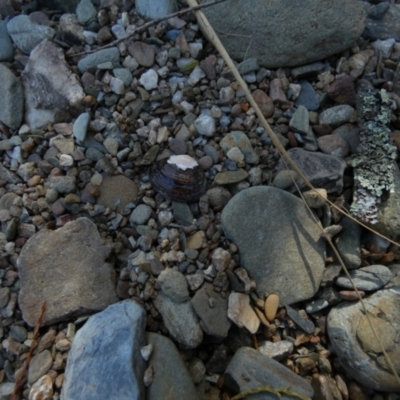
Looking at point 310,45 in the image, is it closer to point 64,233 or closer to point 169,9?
point 169,9

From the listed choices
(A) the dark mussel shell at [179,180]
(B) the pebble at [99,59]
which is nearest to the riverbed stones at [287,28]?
(B) the pebble at [99,59]

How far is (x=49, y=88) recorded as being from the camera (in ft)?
6.30

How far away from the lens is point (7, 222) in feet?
5.70

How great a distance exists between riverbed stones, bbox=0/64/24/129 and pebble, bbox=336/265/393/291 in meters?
1.49

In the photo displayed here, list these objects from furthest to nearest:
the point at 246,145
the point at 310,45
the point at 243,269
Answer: the point at 310,45, the point at 246,145, the point at 243,269

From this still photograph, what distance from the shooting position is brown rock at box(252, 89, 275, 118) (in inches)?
75.2

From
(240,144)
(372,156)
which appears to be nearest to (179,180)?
(240,144)

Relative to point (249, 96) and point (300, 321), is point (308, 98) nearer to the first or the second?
point (249, 96)

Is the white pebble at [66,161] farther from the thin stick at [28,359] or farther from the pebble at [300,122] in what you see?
the pebble at [300,122]

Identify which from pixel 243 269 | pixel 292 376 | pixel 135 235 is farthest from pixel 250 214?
pixel 292 376

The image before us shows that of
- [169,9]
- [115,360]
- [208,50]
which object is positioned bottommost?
[115,360]

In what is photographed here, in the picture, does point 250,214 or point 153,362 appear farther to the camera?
point 250,214

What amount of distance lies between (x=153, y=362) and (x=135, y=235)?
1.59 ft

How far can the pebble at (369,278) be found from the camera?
5.34ft
